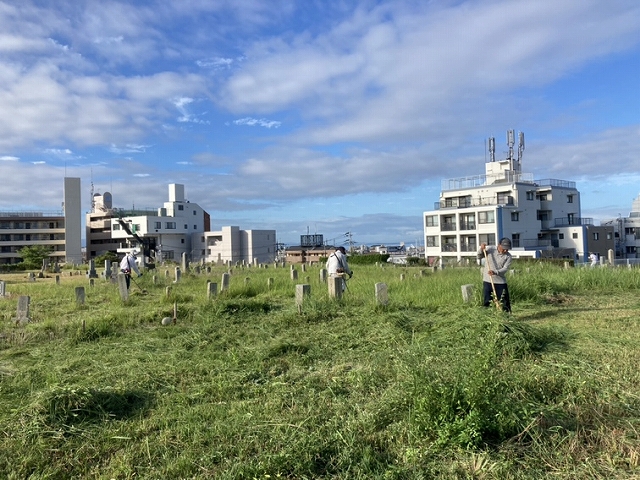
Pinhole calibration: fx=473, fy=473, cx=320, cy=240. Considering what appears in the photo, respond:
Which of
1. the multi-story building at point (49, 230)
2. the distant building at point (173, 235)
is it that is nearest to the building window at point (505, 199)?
the distant building at point (173, 235)

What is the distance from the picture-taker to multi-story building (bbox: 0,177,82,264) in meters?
64.7

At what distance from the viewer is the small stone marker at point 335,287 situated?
976 cm

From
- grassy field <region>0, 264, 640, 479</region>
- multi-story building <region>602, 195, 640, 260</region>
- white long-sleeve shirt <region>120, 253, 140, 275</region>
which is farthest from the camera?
multi-story building <region>602, 195, 640, 260</region>

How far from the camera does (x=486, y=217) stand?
148ft

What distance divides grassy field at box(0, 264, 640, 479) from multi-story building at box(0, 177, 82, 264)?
214 ft

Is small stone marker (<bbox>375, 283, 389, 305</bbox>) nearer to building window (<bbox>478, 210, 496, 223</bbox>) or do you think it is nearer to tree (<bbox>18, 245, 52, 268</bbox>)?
building window (<bbox>478, 210, 496, 223</bbox>)

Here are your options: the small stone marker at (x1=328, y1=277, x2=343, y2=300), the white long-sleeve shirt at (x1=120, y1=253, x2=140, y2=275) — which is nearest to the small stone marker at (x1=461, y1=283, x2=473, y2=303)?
the small stone marker at (x1=328, y1=277, x2=343, y2=300)

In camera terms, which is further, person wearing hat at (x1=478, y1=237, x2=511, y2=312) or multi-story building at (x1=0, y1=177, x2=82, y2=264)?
multi-story building at (x1=0, y1=177, x2=82, y2=264)

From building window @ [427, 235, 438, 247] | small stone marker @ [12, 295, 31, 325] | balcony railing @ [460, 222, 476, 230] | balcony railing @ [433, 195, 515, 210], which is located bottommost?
small stone marker @ [12, 295, 31, 325]

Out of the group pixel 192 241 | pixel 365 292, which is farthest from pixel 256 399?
pixel 192 241

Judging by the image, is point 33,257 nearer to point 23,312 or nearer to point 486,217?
point 23,312

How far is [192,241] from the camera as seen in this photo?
68250 mm

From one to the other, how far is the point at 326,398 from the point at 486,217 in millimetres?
43662

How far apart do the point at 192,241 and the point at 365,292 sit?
197 ft
